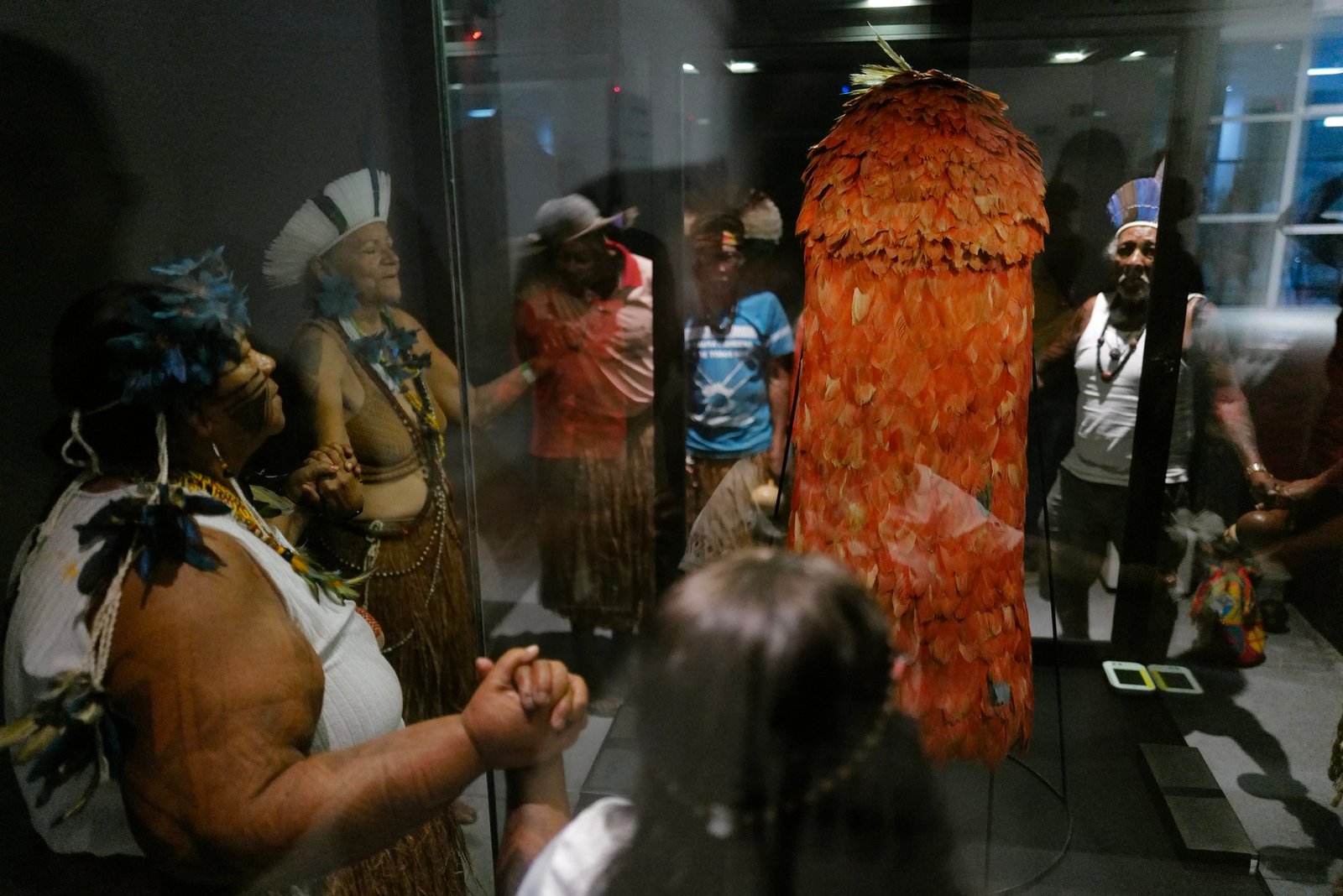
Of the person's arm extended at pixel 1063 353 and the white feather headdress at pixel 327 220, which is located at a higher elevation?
the white feather headdress at pixel 327 220

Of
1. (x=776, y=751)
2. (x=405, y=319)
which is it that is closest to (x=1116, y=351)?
(x=776, y=751)

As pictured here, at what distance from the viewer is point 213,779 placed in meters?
0.81

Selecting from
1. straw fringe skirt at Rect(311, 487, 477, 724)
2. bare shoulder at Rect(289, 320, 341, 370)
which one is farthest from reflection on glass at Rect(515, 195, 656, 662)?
bare shoulder at Rect(289, 320, 341, 370)

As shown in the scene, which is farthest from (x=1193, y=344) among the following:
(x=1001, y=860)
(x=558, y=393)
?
(x=558, y=393)

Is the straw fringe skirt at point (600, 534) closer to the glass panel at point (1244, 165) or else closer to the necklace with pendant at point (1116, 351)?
the necklace with pendant at point (1116, 351)

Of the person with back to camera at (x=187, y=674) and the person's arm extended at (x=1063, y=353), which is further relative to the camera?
the person's arm extended at (x=1063, y=353)

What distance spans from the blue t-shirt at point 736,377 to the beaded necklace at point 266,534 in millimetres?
467

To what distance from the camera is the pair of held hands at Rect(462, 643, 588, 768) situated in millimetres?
798

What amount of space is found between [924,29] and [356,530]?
908mm

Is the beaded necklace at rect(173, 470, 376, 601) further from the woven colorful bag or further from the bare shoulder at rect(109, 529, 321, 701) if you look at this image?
the woven colorful bag

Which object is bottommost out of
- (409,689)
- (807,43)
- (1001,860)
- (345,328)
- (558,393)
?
(1001,860)

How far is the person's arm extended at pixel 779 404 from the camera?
1093mm

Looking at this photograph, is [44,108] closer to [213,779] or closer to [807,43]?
[213,779]

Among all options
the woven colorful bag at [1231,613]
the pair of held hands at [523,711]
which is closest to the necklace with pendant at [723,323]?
the pair of held hands at [523,711]
